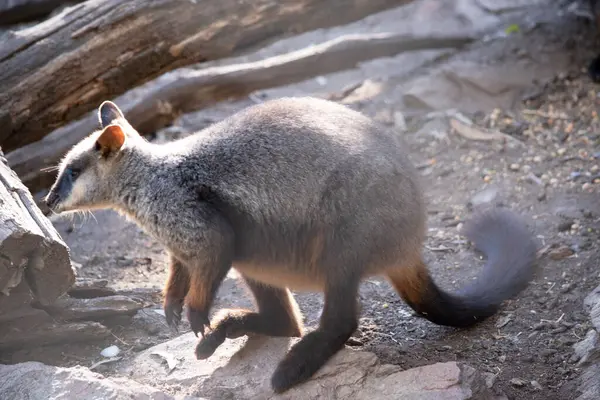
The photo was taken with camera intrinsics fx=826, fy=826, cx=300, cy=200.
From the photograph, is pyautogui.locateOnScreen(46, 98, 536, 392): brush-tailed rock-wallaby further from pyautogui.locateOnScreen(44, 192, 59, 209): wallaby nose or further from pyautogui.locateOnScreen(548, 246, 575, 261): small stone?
pyautogui.locateOnScreen(548, 246, 575, 261): small stone

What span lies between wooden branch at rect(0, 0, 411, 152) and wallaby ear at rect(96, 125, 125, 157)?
1536mm

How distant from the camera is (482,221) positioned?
18.9 ft

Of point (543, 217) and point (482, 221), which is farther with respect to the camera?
point (543, 217)

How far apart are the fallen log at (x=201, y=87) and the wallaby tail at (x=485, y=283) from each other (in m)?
Result: 3.13

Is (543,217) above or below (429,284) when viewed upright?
below

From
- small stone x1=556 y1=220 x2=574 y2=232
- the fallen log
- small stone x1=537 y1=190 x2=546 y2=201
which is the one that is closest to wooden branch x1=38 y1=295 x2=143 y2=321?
the fallen log

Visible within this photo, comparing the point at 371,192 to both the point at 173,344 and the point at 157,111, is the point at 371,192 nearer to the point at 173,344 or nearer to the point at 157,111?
the point at 173,344

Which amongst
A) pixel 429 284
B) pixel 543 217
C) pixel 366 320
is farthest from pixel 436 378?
pixel 543 217

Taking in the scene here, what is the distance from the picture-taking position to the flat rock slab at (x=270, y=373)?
4430 millimetres

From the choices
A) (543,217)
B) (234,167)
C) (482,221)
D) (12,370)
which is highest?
(234,167)

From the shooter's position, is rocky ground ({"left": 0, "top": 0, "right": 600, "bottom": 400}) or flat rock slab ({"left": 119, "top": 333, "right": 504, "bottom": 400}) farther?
rocky ground ({"left": 0, "top": 0, "right": 600, "bottom": 400})

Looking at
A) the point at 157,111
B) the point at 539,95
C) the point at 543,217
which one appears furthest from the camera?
the point at 539,95

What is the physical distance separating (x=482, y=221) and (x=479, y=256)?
2.13ft

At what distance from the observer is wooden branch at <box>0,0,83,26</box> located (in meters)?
9.30
